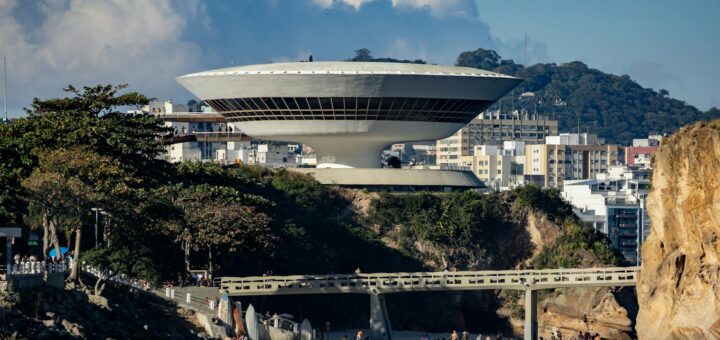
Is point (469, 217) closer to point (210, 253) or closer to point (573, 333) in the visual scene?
point (573, 333)

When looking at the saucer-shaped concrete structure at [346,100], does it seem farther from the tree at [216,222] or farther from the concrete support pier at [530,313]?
the concrete support pier at [530,313]

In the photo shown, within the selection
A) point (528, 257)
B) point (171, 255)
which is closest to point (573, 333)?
point (528, 257)

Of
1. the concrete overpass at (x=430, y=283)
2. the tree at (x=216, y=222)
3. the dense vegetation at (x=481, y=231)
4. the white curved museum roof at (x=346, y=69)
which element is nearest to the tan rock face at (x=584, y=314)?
the dense vegetation at (x=481, y=231)

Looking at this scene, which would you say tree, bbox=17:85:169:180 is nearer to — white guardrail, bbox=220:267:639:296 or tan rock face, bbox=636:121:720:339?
white guardrail, bbox=220:267:639:296

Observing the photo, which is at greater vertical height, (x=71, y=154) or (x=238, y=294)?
(x=71, y=154)

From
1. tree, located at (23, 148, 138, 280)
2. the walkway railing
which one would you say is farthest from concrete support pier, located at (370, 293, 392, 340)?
tree, located at (23, 148, 138, 280)

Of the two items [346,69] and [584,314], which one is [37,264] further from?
[346,69]

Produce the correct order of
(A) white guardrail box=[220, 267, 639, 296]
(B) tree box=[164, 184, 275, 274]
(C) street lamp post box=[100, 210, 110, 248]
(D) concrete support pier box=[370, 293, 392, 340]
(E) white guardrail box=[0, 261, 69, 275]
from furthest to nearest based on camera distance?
(D) concrete support pier box=[370, 293, 392, 340] < (A) white guardrail box=[220, 267, 639, 296] < (B) tree box=[164, 184, 275, 274] < (C) street lamp post box=[100, 210, 110, 248] < (E) white guardrail box=[0, 261, 69, 275]

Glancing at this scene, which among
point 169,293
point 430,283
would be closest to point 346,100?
point 430,283

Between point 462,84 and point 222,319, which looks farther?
point 462,84
